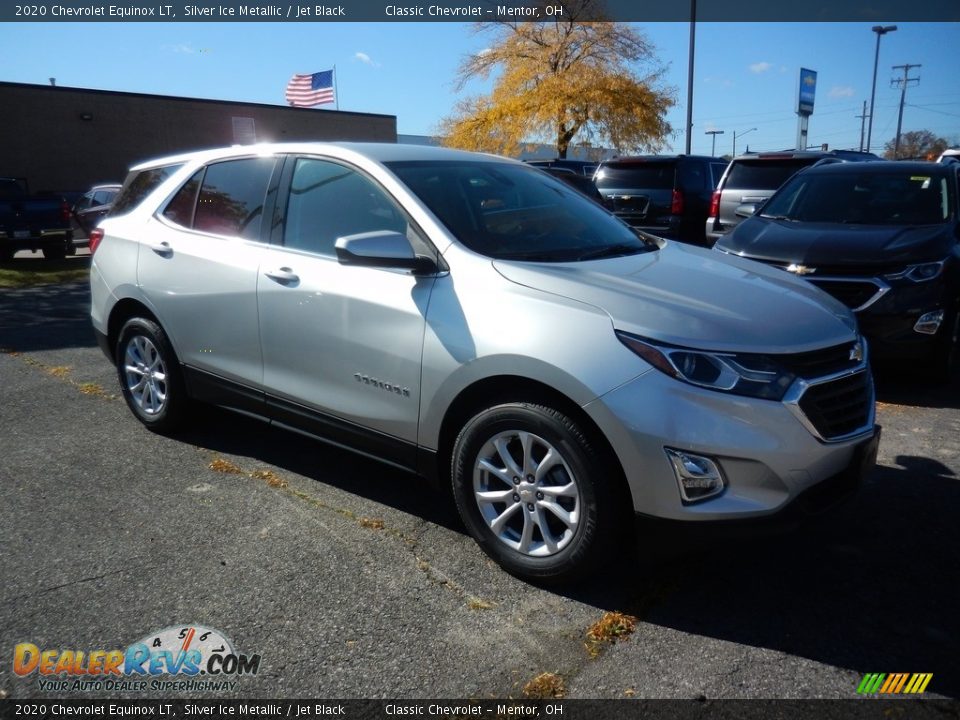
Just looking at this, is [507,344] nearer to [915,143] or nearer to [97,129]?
[97,129]

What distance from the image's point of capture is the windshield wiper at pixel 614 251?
3.66 m

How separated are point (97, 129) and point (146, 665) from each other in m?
32.4

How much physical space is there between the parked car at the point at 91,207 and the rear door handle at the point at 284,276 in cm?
1599

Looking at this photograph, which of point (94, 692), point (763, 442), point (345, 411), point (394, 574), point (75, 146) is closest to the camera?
point (94, 692)

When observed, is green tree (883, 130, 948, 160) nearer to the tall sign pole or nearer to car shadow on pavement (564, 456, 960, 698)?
the tall sign pole

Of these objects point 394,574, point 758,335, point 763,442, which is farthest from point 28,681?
point 758,335

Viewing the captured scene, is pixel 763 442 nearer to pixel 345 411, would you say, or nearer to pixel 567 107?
pixel 345 411

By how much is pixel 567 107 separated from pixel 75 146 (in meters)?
18.8

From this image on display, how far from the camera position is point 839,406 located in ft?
10.00

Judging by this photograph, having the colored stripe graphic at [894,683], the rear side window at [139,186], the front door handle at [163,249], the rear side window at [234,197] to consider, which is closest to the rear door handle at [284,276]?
the rear side window at [234,197]

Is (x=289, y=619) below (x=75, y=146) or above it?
below

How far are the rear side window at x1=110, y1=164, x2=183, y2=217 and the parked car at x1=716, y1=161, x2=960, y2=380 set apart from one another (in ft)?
14.1

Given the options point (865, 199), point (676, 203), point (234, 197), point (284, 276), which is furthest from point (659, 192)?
point (284, 276)

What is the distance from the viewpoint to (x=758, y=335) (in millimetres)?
2924
